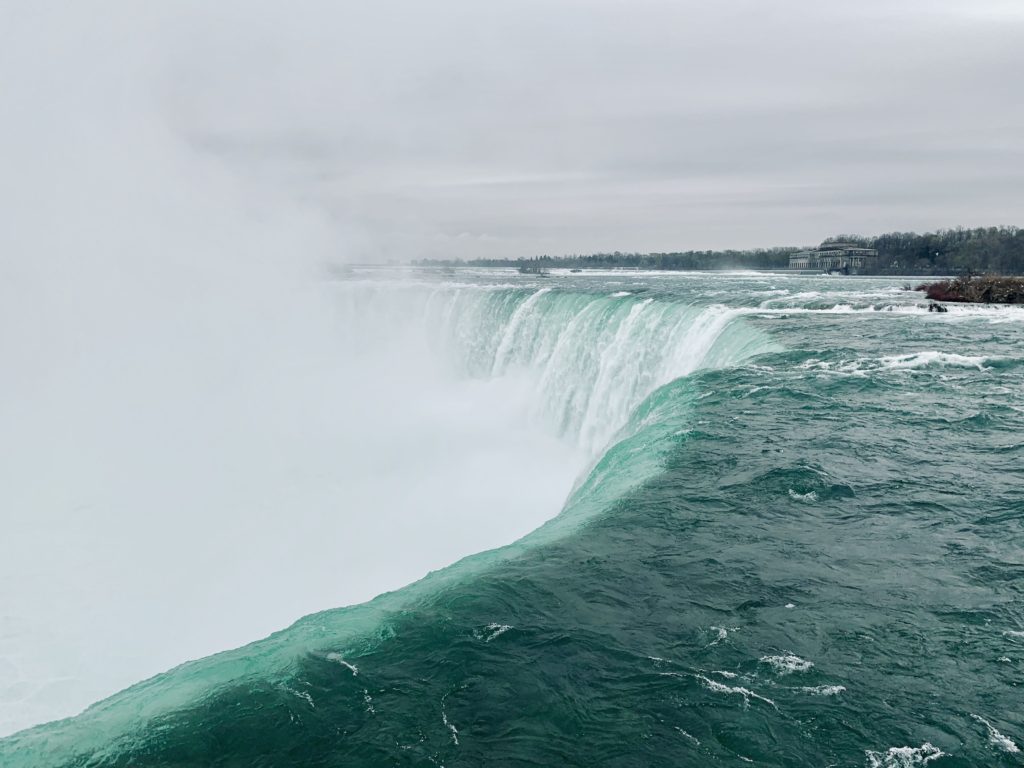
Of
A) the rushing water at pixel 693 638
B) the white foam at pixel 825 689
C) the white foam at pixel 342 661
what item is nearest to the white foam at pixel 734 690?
the rushing water at pixel 693 638

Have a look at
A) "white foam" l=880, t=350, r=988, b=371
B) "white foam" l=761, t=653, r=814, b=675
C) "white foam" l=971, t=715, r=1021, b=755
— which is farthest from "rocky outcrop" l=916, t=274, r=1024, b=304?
"white foam" l=971, t=715, r=1021, b=755

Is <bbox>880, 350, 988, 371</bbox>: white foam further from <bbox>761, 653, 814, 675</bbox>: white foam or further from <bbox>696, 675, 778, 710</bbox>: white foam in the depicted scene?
<bbox>696, 675, 778, 710</bbox>: white foam

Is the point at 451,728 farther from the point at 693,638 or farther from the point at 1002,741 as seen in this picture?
the point at 1002,741

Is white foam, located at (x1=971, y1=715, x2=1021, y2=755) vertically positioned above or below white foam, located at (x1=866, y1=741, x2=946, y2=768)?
above

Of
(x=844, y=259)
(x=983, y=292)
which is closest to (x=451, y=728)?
(x=983, y=292)

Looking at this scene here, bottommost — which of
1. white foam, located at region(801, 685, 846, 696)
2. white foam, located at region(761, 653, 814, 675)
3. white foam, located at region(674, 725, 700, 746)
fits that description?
white foam, located at region(674, 725, 700, 746)

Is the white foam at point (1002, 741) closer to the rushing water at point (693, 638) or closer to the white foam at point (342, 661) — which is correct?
the rushing water at point (693, 638)

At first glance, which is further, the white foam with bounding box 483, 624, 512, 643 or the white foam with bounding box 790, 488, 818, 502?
the white foam with bounding box 790, 488, 818, 502
